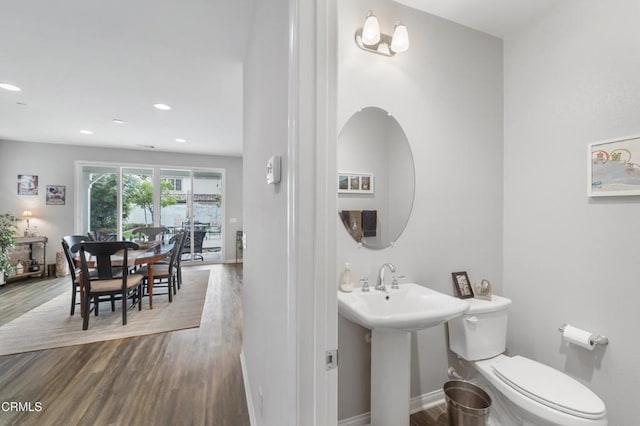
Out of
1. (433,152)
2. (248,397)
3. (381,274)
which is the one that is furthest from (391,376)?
(433,152)

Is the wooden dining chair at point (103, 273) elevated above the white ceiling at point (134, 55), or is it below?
below

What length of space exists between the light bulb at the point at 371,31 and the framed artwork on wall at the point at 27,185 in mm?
6786

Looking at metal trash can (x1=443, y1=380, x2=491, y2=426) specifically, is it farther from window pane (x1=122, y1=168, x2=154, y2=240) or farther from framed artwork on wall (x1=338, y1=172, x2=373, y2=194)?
window pane (x1=122, y1=168, x2=154, y2=240)

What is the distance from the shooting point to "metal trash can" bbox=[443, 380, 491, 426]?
139 centimetres

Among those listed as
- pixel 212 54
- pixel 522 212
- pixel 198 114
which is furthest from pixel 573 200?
pixel 198 114

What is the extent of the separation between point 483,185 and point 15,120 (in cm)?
602

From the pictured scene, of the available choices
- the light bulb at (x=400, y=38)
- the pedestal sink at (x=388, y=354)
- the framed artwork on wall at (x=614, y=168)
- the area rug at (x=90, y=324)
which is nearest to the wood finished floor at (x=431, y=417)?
the pedestal sink at (x=388, y=354)

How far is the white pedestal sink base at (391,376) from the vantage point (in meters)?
1.42

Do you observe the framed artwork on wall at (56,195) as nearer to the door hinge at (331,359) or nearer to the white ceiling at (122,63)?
the white ceiling at (122,63)

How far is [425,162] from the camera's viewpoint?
5.90 feet

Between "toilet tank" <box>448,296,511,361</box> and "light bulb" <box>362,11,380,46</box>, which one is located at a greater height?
"light bulb" <box>362,11,380,46</box>

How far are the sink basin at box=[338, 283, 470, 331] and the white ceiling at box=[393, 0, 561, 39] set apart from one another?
178 centimetres

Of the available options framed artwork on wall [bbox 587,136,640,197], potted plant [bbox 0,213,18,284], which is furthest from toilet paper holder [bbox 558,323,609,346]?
potted plant [bbox 0,213,18,284]

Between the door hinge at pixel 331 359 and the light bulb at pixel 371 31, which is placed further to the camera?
the light bulb at pixel 371 31
